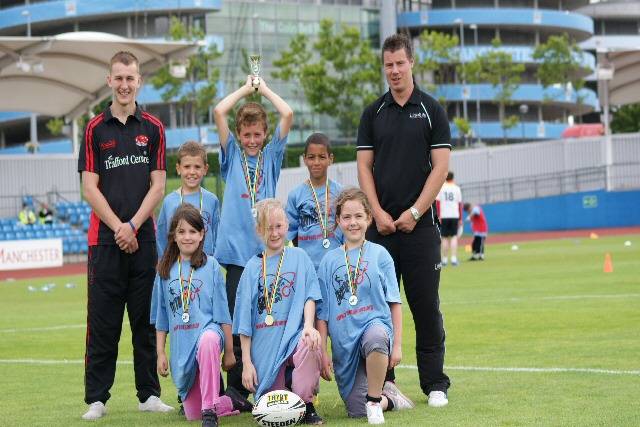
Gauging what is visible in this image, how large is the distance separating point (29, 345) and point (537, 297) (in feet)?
23.4

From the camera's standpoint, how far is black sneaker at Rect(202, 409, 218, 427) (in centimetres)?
819

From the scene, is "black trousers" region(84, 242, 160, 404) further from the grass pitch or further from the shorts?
the shorts

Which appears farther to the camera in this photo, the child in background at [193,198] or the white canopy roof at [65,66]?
the white canopy roof at [65,66]

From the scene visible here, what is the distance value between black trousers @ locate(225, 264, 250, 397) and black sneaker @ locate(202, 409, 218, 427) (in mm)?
783

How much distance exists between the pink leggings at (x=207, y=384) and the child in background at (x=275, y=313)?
182 millimetres

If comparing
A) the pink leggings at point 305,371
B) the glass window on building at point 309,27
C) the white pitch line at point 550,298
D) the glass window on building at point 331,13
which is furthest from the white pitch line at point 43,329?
the glass window on building at point 331,13

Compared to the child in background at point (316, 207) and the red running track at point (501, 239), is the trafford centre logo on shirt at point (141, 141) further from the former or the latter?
the red running track at point (501, 239)

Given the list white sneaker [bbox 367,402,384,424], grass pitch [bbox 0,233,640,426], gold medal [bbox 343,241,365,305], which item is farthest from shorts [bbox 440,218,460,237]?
white sneaker [bbox 367,402,384,424]

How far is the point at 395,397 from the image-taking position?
8.74 m

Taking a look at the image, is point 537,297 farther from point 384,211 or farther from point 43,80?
point 43,80

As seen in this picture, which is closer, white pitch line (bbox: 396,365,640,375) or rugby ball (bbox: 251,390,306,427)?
rugby ball (bbox: 251,390,306,427)

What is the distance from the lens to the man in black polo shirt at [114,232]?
930cm

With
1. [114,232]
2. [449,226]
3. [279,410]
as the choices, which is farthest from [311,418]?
[449,226]

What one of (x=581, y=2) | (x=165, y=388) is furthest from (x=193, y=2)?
(x=165, y=388)
